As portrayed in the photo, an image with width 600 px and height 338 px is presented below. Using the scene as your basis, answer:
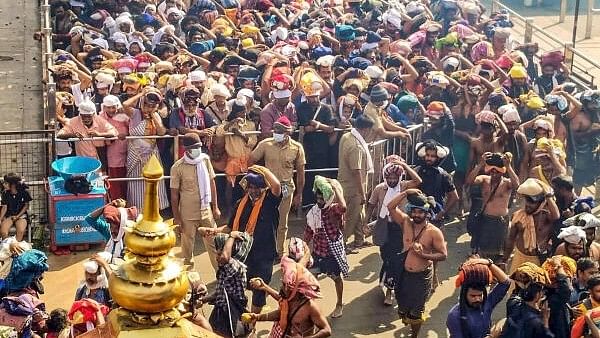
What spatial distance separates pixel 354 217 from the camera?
42.5 ft

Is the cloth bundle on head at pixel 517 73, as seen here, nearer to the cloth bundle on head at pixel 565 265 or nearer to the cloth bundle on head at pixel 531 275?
the cloth bundle on head at pixel 565 265

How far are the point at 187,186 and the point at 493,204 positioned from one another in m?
3.46

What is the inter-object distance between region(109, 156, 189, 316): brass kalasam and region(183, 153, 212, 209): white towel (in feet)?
25.5

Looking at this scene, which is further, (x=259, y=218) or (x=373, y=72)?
(x=373, y=72)

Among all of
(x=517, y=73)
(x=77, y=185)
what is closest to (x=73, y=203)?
(x=77, y=185)

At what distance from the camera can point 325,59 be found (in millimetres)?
14938

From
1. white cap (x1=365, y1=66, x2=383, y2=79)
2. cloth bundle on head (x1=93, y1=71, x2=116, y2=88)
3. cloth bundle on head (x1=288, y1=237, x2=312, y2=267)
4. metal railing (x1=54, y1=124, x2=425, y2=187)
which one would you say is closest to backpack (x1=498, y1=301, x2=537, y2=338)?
cloth bundle on head (x1=288, y1=237, x2=312, y2=267)

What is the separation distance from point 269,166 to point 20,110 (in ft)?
22.1

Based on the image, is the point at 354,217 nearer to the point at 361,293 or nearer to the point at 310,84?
the point at 361,293

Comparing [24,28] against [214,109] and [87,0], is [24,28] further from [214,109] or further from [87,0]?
[214,109]

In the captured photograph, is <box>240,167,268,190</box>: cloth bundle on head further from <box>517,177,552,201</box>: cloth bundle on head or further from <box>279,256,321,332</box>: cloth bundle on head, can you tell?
<box>517,177,552,201</box>: cloth bundle on head

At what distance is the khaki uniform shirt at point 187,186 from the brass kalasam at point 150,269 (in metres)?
7.78

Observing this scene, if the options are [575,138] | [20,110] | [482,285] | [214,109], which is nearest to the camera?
[482,285]

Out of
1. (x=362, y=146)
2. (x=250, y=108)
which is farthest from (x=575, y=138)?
(x=250, y=108)
